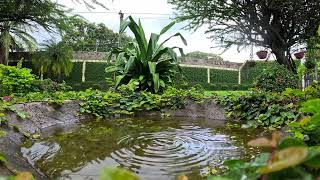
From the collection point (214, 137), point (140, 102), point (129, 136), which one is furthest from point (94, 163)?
point (140, 102)

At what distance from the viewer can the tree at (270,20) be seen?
9195 millimetres

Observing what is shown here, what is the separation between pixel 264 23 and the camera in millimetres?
9555

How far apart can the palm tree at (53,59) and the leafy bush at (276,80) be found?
1344cm

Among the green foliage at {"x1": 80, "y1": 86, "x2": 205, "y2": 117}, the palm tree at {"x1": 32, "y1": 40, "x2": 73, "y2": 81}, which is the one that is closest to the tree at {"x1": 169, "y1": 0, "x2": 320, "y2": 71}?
the green foliage at {"x1": 80, "y1": 86, "x2": 205, "y2": 117}

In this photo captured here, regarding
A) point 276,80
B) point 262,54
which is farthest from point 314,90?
point 262,54

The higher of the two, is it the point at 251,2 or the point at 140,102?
the point at 251,2

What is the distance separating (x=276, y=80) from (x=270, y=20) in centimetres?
305

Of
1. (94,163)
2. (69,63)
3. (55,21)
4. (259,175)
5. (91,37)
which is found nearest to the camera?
(259,175)

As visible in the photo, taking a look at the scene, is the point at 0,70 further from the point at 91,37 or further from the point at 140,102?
the point at 91,37

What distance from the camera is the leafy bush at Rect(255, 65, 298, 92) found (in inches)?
288

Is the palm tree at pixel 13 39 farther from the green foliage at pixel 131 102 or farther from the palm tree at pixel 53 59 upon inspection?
the green foliage at pixel 131 102

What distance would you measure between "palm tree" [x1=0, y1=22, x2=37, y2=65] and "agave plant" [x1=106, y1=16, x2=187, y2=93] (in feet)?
32.0

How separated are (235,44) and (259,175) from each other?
1018 cm

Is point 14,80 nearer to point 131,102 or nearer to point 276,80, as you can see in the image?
point 131,102
